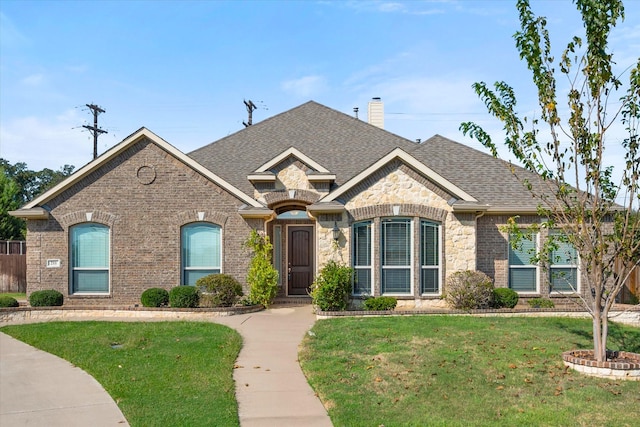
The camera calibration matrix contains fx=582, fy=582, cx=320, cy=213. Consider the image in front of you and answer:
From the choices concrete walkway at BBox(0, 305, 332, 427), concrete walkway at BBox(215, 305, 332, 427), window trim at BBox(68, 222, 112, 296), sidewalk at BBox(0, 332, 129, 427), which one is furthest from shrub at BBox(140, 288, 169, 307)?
sidewalk at BBox(0, 332, 129, 427)

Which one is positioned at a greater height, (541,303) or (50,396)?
(541,303)

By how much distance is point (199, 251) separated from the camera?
17.2 m

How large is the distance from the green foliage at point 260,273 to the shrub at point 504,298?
6054 mm

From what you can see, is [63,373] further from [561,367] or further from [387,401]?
[561,367]

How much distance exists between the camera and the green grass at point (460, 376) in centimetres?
721

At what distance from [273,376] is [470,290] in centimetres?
737

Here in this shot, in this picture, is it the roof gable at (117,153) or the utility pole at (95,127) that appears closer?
the roof gable at (117,153)

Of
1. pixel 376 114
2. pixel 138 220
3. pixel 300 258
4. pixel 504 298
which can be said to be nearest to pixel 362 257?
pixel 300 258

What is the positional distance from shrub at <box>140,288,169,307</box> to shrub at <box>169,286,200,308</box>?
0.46 metres

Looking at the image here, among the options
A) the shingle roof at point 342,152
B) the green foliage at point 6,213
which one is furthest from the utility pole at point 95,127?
the shingle roof at point 342,152

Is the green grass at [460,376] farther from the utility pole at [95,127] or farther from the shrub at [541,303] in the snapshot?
the utility pole at [95,127]

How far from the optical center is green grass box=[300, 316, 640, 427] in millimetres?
7211

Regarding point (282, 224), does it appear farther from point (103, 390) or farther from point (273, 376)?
point (103, 390)

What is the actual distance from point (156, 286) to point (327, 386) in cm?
983
